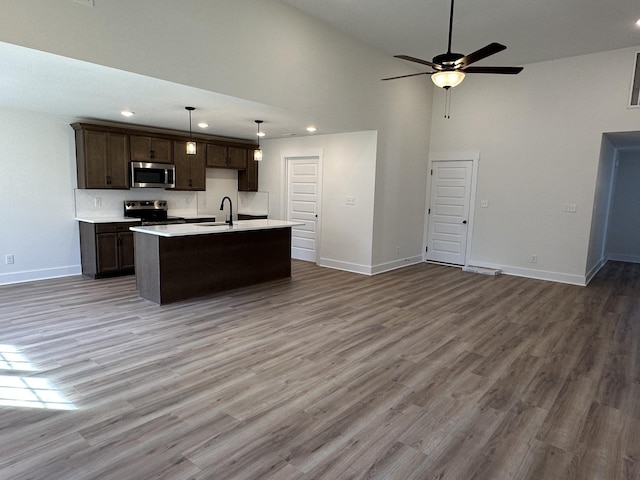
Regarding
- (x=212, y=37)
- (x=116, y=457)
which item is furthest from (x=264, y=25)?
(x=116, y=457)

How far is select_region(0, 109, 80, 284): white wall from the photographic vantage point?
5.29 meters

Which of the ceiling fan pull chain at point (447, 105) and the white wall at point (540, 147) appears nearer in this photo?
the white wall at point (540, 147)

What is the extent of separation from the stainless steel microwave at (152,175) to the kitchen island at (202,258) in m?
1.66

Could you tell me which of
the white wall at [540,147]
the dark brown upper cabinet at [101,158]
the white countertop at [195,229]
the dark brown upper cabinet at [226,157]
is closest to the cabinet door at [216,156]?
the dark brown upper cabinet at [226,157]

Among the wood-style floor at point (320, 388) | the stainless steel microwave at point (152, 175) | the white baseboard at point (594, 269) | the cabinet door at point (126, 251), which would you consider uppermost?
the stainless steel microwave at point (152, 175)

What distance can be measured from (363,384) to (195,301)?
2.70 m

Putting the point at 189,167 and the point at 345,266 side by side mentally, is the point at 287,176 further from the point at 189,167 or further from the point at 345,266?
the point at 345,266

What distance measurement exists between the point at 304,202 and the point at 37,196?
167 inches

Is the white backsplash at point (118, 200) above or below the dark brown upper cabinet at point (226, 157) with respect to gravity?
below

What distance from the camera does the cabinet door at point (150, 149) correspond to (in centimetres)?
617

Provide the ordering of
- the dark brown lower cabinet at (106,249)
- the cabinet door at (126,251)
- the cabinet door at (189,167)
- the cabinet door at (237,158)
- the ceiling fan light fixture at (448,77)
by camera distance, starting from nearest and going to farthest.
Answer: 1. the ceiling fan light fixture at (448,77)
2. the dark brown lower cabinet at (106,249)
3. the cabinet door at (126,251)
4. the cabinet door at (189,167)
5. the cabinet door at (237,158)

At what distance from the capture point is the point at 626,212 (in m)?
8.35

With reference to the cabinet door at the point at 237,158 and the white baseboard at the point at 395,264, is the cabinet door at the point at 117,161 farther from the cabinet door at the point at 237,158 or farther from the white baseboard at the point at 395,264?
the white baseboard at the point at 395,264

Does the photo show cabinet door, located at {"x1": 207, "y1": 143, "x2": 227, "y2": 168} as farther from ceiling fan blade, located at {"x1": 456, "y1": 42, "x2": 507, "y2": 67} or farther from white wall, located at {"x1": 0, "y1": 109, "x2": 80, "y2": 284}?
ceiling fan blade, located at {"x1": 456, "y1": 42, "x2": 507, "y2": 67}
